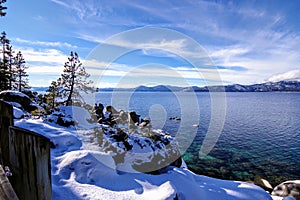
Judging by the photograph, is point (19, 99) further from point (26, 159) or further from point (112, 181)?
point (26, 159)

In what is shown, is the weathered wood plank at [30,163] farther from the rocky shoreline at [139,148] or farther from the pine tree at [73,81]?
the pine tree at [73,81]

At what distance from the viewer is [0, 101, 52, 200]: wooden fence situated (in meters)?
1.35

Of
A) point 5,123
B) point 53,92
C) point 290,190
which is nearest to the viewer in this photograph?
point 5,123

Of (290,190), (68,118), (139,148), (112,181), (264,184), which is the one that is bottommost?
(264,184)

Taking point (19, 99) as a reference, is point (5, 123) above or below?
above

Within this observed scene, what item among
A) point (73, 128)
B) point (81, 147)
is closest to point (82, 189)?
point (81, 147)

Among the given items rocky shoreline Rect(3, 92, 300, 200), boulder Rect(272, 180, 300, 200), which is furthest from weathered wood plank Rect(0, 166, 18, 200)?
boulder Rect(272, 180, 300, 200)

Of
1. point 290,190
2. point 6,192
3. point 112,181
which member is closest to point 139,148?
point 112,181

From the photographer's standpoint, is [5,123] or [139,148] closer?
[5,123]

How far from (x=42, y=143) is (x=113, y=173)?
4691 mm

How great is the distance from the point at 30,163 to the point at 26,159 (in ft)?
0.18

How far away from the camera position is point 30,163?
1.42 m

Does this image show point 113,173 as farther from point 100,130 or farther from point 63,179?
point 100,130

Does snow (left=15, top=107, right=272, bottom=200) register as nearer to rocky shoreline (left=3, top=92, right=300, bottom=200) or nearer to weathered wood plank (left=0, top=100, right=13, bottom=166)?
rocky shoreline (left=3, top=92, right=300, bottom=200)
